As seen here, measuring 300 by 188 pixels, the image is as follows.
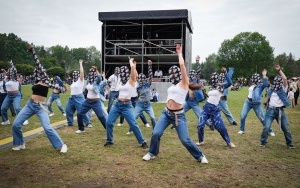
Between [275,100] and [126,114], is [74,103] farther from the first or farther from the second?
[275,100]

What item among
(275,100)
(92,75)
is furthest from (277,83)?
(92,75)

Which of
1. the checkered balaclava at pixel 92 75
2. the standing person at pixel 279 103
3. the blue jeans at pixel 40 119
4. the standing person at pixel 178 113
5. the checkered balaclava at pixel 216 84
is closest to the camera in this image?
the standing person at pixel 178 113

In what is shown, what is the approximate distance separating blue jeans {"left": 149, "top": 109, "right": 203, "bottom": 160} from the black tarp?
17.5m

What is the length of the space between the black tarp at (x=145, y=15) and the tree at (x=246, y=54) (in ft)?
181

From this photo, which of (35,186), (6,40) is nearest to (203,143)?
(35,186)

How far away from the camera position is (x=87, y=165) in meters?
5.99

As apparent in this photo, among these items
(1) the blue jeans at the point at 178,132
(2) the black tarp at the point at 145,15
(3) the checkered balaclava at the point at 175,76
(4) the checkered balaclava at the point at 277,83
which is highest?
(2) the black tarp at the point at 145,15

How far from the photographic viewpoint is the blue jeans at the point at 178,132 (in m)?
5.91

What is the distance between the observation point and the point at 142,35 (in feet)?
76.2

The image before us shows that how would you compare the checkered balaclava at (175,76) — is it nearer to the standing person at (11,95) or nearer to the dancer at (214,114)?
the dancer at (214,114)

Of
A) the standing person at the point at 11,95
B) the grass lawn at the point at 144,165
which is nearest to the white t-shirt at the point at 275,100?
the grass lawn at the point at 144,165

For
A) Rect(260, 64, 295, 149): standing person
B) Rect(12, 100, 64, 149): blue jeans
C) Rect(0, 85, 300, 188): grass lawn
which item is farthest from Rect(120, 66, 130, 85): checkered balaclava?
Rect(260, 64, 295, 149): standing person

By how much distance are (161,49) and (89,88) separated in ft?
56.4

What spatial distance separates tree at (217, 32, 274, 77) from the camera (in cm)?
7356
